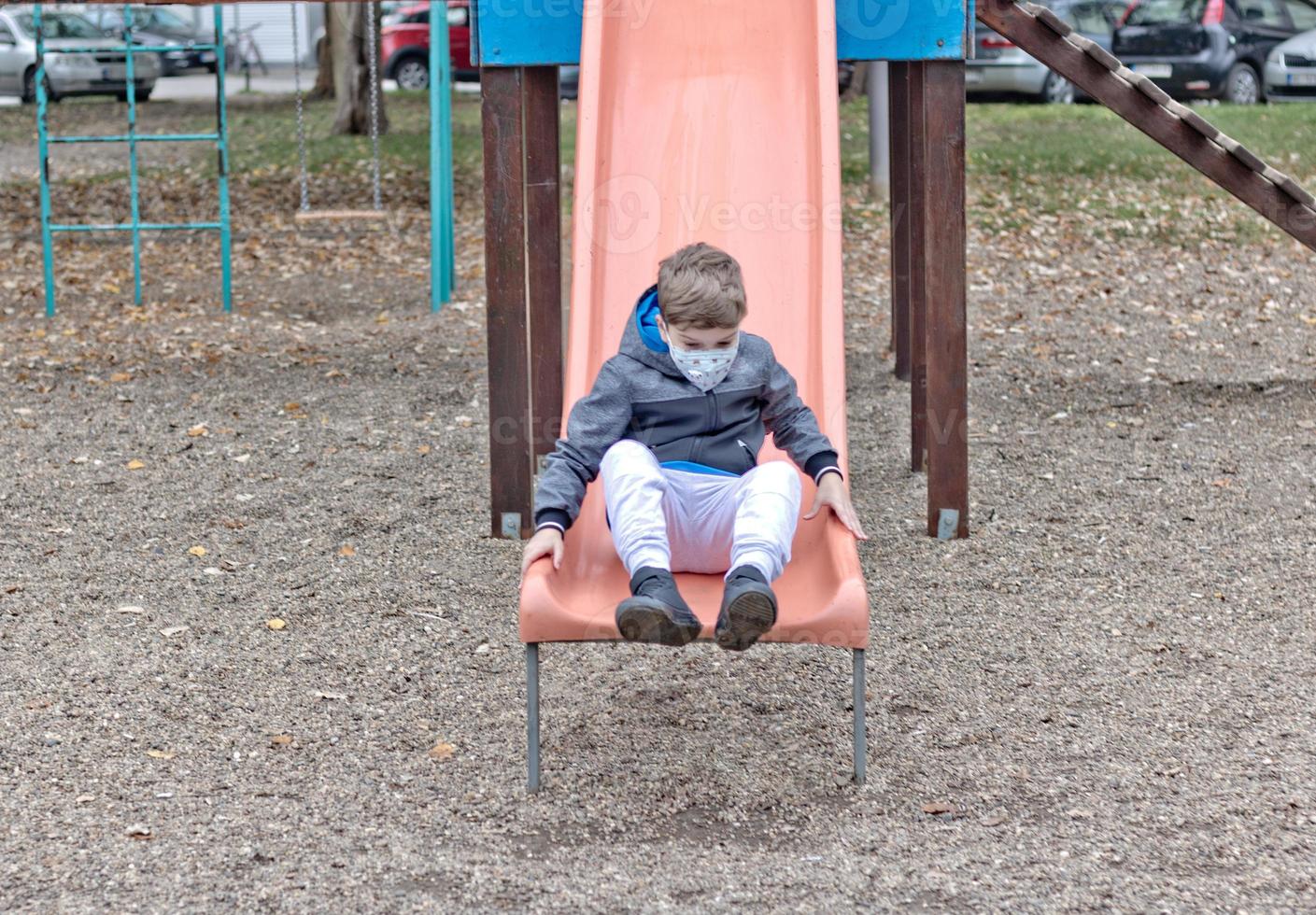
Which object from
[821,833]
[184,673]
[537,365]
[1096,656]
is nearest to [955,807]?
[821,833]

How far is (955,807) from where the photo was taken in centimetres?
349

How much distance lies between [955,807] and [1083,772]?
0.37 metres

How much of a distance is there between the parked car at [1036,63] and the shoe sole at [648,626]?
1531cm

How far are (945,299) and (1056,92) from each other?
13640 mm

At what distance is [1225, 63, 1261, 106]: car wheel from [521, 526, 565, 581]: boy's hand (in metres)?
15.5

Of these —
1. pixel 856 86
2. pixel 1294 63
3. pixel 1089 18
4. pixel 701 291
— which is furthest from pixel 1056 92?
pixel 701 291

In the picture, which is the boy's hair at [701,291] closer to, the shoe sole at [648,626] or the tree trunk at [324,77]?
the shoe sole at [648,626]

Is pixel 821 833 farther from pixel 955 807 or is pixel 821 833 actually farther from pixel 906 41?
pixel 906 41

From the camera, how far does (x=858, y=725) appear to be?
3.55 m

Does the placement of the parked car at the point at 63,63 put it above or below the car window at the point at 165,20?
below

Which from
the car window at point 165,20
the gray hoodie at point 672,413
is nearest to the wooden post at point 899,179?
the gray hoodie at point 672,413

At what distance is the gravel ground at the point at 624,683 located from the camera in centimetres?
323

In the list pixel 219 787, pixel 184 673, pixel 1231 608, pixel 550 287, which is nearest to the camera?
pixel 219 787

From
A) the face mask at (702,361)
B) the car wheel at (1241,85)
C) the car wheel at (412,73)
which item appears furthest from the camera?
the car wheel at (412,73)
